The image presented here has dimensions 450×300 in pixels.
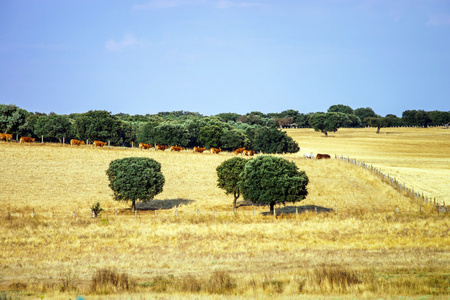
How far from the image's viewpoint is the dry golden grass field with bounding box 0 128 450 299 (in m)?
22.4

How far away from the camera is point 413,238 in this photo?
3591 cm

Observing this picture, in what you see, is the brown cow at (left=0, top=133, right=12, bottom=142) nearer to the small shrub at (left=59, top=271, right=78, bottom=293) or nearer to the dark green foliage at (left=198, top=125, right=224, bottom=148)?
the dark green foliage at (left=198, top=125, right=224, bottom=148)

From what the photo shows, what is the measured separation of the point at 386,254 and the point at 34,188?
53608 mm

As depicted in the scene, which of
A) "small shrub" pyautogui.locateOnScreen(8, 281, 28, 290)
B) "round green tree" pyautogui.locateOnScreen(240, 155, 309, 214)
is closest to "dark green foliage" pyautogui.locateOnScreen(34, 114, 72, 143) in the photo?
"round green tree" pyautogui.locateOnScreen(240, 155, 309, 214)

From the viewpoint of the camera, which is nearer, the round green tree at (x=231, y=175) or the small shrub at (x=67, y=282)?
the small shrub at (x=67, y=282)

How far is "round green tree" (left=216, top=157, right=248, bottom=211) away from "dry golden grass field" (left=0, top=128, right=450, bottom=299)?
2715 millimetres

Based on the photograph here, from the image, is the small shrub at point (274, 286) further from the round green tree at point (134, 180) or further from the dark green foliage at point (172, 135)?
the dark green foliage at point (172, 135)

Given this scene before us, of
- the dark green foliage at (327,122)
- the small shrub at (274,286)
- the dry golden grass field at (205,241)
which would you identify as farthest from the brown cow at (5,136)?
the dark green foliage at (327,122)

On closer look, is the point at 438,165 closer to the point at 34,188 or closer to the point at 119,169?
the point at 119,169

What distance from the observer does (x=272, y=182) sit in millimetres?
53375

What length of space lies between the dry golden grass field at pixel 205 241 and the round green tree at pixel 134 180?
2.38 metres

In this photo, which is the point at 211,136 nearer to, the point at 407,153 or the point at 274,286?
the point at 407,153

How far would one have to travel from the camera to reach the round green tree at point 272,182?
175ft

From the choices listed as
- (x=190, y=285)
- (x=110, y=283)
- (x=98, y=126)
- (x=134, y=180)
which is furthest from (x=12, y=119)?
(x=190, y=285)
